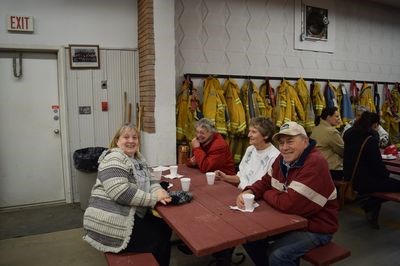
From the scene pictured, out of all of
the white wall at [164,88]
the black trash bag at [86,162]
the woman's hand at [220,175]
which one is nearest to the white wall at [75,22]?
the white wall at [164,88]

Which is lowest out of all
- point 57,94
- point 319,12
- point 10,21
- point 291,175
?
point 291,175

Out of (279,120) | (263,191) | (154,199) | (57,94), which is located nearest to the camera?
(154,199)

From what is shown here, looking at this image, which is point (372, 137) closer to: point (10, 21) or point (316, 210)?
point (316, 210)

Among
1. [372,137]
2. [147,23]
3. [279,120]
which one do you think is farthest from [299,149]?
[279,120]

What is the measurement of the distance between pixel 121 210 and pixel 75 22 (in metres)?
3.05

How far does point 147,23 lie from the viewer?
13.2 ft

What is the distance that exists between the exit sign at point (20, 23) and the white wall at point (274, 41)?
1.89 meters

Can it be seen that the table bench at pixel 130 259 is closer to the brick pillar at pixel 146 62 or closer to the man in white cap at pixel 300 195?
the man in white cap at pixel 300 195

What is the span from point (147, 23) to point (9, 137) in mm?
2241

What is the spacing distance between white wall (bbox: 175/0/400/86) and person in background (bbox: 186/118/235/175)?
1.89 m

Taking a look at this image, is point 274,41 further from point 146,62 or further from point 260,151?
point 260,151

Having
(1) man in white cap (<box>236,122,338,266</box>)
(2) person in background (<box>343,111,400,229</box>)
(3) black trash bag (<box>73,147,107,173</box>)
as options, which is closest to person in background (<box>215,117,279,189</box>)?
(1) man in white cap (<box>236,122,338,266</box>)

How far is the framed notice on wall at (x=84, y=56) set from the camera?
13.6ft

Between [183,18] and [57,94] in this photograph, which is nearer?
[57,94]
